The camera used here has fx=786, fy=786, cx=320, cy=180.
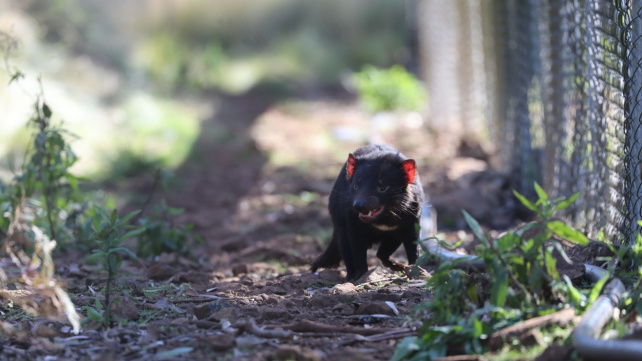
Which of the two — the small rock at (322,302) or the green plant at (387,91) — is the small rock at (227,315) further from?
the green plant at (387,91)

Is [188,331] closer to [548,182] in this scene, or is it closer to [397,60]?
[548,182]

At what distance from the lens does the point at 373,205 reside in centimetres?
408

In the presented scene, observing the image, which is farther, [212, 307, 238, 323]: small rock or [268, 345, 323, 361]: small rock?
[212, 307, 238, 323]: small rock

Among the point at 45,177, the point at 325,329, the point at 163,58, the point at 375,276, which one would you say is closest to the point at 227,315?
the point at 325,329

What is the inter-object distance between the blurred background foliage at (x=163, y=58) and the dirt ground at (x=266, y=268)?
83 cm

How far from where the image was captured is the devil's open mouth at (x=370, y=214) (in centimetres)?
412

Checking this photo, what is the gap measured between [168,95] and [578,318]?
10782 mm

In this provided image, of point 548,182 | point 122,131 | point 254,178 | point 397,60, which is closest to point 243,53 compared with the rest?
point 397,60

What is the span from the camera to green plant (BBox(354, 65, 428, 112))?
38.9 ft

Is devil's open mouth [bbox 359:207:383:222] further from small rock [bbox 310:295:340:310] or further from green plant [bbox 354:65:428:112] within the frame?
green plant [bbox 354:65:428:112]

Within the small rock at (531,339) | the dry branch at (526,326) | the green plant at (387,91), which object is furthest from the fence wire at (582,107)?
the green plant at (387,91)

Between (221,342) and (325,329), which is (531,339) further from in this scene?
(221,342)

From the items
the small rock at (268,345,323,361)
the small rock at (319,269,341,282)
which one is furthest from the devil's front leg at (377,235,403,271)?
the small rock at (268,345,323,361)

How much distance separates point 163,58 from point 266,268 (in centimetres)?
1023
